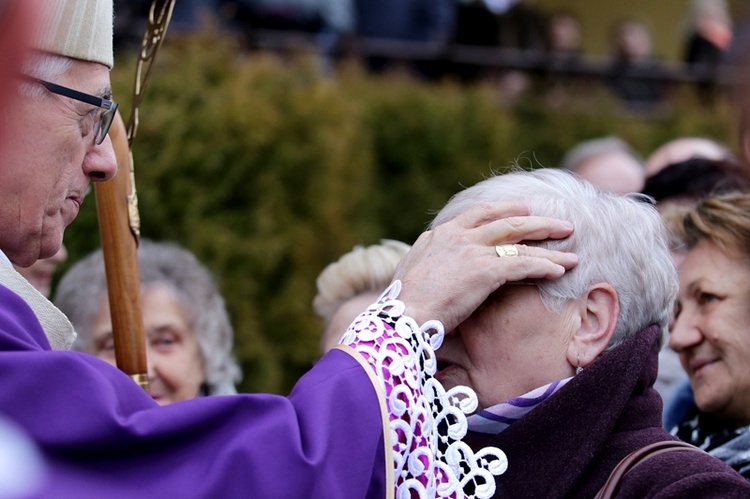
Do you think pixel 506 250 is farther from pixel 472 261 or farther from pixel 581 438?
pixel 581 438

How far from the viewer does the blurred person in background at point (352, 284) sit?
3.78 m

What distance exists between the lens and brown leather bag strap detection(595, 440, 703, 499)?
7.06ft

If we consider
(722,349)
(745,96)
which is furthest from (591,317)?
(745,96)

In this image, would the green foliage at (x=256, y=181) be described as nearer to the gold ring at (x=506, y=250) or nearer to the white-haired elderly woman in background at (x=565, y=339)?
the white-haired elderly woman in background at (x=565, y=339)

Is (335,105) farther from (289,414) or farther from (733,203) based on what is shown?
(289,414)

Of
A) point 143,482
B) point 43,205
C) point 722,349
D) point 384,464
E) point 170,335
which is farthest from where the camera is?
point 170,335

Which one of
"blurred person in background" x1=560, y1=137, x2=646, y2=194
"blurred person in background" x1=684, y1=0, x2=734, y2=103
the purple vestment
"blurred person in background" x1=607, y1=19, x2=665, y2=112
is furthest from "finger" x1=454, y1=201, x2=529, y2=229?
"blurred person in background" x1=684, y1=0, x2=734, y2=103

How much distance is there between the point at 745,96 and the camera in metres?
0.90

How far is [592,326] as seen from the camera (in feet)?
7.82

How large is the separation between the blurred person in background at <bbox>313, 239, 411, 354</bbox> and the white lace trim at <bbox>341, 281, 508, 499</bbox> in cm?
153

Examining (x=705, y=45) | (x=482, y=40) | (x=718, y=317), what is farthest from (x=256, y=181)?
(x=705, y=45)

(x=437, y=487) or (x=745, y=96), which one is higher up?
(x=745, y=96)

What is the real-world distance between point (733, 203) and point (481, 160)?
5.84 metres

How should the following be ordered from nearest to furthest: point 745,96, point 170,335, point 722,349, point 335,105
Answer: point 745,96 → point 722,349 → point 170,335 → point 335,105
